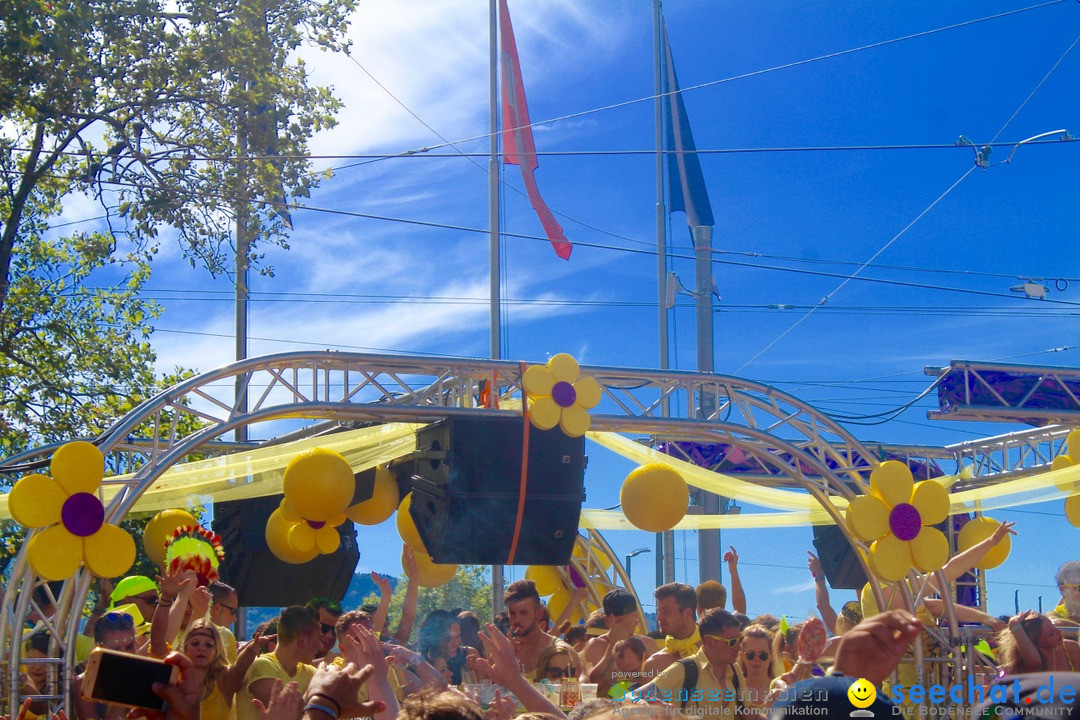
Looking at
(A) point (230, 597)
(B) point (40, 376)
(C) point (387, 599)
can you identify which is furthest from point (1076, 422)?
(B) point (40, 376)

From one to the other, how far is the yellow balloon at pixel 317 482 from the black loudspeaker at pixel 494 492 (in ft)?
1.99

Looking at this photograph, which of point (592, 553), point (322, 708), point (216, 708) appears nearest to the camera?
point (322, 708)

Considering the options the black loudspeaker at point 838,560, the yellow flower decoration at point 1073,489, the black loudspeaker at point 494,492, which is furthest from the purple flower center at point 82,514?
the black loudspeaker at point 838,560

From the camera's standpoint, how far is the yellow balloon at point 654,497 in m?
7.75

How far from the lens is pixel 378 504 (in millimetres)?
8203

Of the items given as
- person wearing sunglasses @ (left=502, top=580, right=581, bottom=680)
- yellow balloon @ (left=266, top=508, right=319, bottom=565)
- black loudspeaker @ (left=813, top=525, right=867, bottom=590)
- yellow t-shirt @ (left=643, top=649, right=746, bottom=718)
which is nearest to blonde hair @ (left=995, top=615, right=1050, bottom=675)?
yellow t-shirt @ (left=643, top=649, right=746, bottom=718)

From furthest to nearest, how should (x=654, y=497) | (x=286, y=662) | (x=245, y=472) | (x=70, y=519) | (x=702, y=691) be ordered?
→ (x=654, y=497) < (x=245, y=472) < (x=70, y=519) < (x=286, y=662) < (x=702, y=691)

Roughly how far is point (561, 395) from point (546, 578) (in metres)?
3.51

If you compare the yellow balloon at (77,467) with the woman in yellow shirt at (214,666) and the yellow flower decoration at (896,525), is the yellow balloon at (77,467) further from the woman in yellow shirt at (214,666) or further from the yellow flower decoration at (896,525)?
the yellow flower decoration at (896,525)

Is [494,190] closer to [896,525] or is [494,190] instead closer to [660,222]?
[660,222]

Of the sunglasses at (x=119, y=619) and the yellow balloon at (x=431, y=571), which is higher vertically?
the yellow balloon at (x=431, y=571)

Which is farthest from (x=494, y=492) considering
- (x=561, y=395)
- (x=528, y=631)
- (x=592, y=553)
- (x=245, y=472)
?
(x=592, y=553)

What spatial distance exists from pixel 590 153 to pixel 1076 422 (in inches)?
252

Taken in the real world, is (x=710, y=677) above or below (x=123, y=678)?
below
